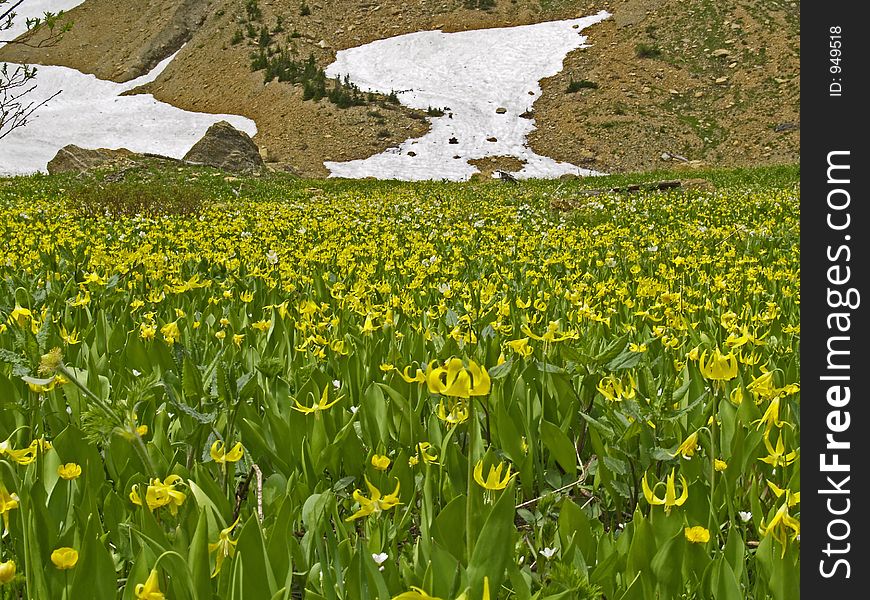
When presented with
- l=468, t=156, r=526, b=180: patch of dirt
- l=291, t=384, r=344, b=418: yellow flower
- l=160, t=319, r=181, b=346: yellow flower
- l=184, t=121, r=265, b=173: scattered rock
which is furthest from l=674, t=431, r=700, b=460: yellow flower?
l=468, t=156, r=526, b=180: patch of dirt

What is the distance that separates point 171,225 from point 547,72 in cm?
3352

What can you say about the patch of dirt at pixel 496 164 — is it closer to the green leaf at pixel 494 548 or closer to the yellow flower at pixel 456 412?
the yellow flower at pixel 456 412

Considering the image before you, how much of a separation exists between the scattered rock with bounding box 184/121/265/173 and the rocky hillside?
12.5 feet

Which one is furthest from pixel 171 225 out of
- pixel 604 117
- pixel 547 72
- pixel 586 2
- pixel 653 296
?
pixel 586 2

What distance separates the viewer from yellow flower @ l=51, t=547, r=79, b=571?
107 cm

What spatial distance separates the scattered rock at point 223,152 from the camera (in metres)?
22.5

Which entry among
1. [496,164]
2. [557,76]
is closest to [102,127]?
[496,164]

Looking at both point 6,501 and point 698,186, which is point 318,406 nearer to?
point 6,501
